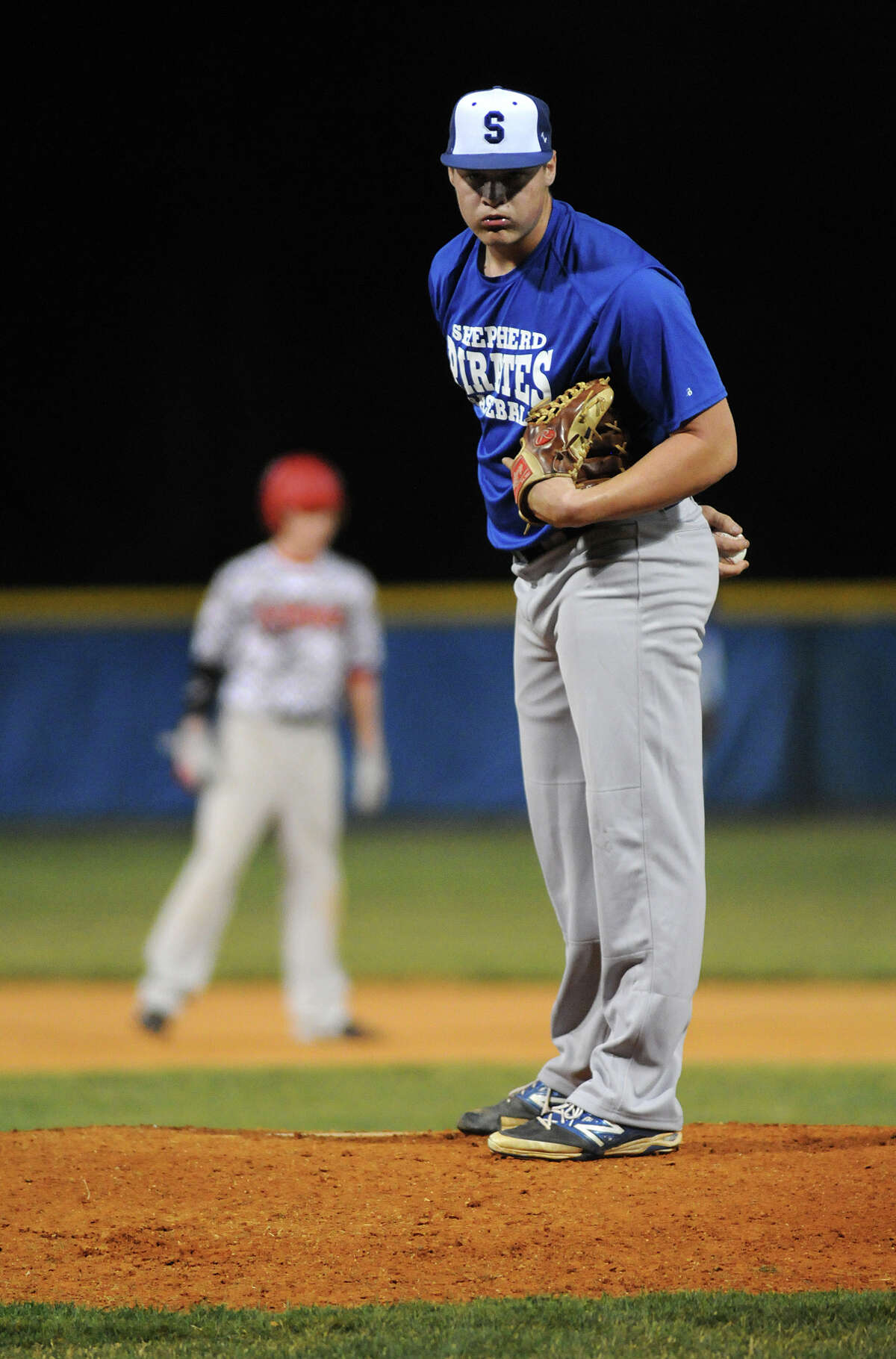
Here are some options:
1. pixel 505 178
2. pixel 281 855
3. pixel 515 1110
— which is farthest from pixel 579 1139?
pixel 281 855

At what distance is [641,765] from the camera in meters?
2.81

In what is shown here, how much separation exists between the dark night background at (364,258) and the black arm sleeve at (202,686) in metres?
10.3

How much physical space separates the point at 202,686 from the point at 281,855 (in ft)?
2.46

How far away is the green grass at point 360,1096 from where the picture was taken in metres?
4.95

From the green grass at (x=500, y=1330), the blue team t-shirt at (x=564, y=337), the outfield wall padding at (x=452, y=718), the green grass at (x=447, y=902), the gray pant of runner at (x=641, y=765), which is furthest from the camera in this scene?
the outfield wall padding at (x=452, y=718)

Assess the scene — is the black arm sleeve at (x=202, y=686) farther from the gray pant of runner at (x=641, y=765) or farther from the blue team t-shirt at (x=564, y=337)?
the gray pant of runner at (x=641, y=765)

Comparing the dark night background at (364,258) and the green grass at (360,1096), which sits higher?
the dark night background at (364,258)

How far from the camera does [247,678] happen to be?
6.48 metres

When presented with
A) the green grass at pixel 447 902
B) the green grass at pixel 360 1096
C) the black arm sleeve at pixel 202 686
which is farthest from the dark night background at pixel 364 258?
the green grass at pixel 360 1096

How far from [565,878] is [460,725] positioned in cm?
973

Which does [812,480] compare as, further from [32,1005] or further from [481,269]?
[481,269]

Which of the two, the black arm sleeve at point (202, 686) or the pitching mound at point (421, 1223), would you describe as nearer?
the pitching mound at point (421, 1223)

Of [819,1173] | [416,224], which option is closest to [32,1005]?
[819,1173]

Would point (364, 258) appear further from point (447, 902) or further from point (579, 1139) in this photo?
point (579, 1139)
